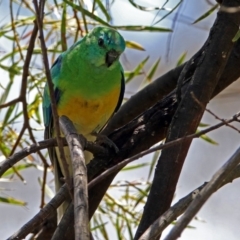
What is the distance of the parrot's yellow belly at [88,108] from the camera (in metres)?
2.23

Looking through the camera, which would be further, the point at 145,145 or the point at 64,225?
the point at 145,145

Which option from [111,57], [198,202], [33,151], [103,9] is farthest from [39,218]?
[111,57]

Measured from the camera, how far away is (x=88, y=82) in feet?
7.34

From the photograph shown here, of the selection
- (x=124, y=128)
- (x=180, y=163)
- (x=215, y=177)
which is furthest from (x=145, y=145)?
(x=215, y=177)

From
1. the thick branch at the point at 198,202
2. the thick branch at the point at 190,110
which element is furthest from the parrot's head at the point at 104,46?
the thick branch at the point at 198,202

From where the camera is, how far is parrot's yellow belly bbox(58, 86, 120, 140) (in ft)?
7.31

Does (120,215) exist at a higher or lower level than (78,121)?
lower

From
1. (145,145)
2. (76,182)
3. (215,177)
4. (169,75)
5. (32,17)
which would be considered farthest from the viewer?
(32,17)

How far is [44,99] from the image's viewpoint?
223 cm

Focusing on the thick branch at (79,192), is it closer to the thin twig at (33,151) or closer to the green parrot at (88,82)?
the thin twig at (33,151)

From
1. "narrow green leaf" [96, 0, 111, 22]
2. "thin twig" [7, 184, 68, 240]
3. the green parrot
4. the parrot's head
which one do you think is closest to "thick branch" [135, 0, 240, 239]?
"thin twig" [7, 184, 68, 240]

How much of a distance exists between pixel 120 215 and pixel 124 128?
52cm

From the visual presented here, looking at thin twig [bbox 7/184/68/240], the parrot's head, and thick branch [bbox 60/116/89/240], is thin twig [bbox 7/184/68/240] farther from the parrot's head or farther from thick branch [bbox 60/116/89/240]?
the parrot's head

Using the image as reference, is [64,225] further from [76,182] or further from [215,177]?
[215,177]
